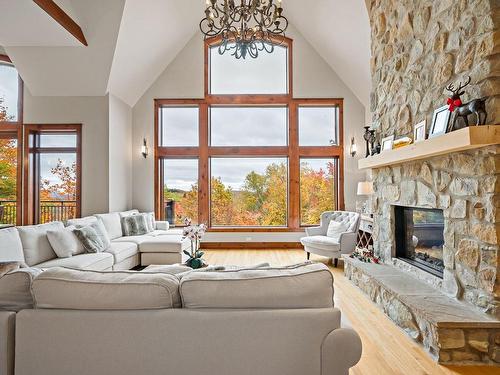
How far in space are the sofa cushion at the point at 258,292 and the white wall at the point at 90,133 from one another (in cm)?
503

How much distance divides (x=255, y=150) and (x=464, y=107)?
4695 mm

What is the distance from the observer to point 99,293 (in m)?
1.46

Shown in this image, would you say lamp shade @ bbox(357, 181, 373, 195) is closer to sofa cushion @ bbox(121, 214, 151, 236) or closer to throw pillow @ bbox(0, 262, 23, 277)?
sofa cushion @ bbox(121, 214, 151, 236)

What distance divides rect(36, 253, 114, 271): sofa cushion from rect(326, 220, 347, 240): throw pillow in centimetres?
356

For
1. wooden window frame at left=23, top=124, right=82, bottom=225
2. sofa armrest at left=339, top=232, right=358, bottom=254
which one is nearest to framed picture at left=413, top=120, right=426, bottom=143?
sofa armrest at left=339, top=232, right=358, bottom=254

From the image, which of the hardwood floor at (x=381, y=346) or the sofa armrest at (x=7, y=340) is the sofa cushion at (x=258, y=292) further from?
the sofa armrest at (x=7, y=340)

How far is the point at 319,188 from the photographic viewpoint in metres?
6.97

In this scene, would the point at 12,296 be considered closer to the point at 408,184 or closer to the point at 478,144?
the point at 478,144

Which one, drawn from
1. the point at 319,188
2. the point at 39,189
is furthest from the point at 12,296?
the point at 319,188

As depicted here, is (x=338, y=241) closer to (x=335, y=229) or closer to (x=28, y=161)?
(x=335, y=229)

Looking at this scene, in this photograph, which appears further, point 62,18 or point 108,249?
point 62,18

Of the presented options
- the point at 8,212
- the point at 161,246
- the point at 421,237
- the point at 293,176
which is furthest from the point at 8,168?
the point at 421,237

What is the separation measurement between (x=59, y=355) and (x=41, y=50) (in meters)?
5.62

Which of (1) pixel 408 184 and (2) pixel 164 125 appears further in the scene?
(2) pixel 164 125
